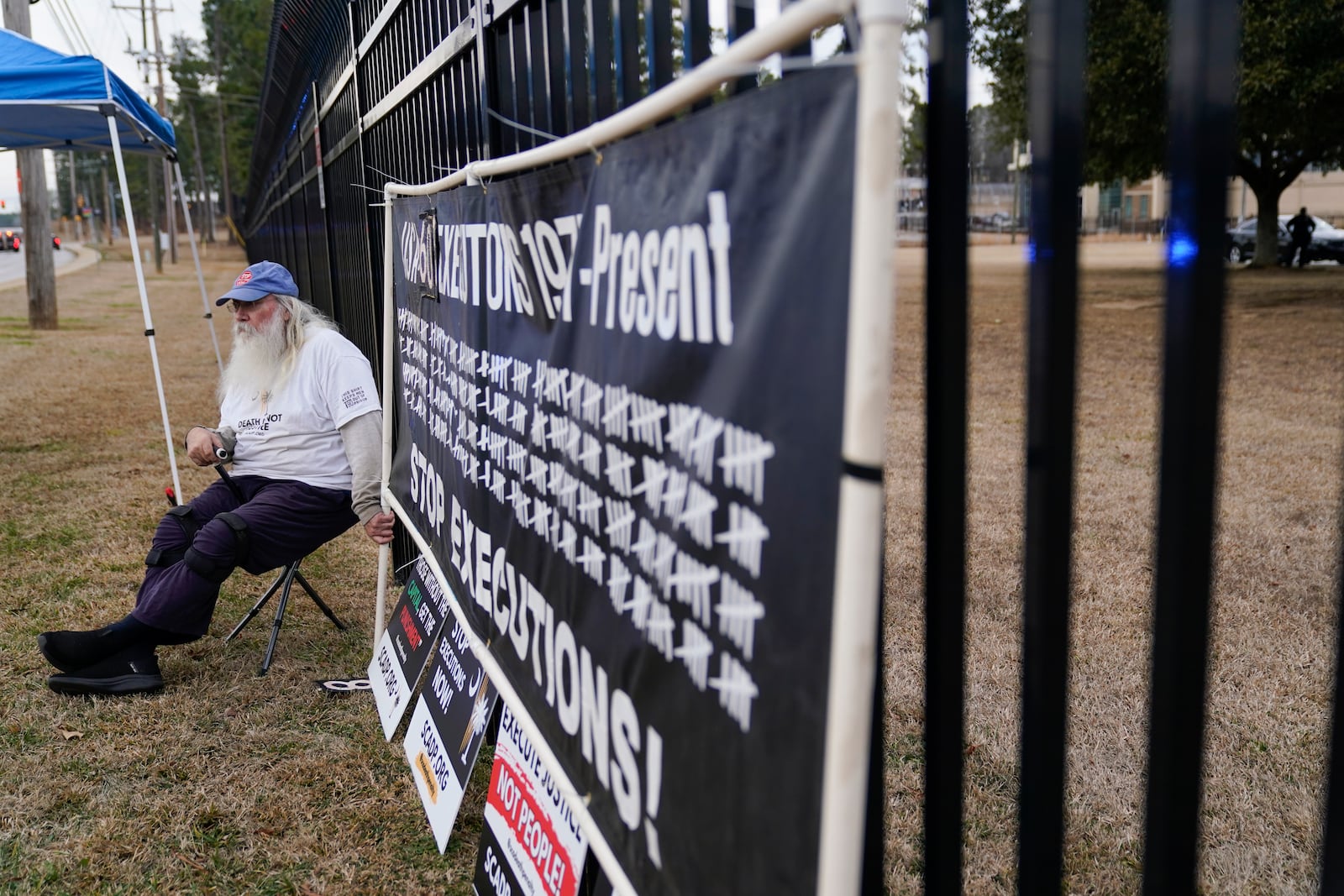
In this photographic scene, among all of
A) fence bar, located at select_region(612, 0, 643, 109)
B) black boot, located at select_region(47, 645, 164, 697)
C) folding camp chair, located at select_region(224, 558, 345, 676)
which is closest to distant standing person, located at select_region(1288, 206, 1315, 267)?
folding camp chair, located at select_region(224, 558, 345, 676)

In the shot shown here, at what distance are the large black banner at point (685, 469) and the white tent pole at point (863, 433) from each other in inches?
1.1

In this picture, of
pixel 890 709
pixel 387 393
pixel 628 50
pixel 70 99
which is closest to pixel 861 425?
pixel 628 50

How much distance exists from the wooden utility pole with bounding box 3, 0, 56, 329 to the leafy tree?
49.7ft

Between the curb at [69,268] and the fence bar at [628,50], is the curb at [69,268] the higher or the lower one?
the lower one

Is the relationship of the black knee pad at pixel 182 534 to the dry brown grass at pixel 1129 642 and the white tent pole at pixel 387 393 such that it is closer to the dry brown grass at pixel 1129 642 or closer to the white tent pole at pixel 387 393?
→ the white tent pole at pixel 387 393

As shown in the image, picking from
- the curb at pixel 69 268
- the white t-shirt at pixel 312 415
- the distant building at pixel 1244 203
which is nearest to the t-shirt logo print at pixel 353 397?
the white t-shirt at pixel 312 415

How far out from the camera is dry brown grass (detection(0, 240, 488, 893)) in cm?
291

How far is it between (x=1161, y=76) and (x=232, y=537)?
54.1 ft

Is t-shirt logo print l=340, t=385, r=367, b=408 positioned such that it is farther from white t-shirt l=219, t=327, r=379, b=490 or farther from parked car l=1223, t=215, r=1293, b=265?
parked car l=1223, t=215, r=1293, b=265

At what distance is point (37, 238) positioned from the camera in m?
17.9

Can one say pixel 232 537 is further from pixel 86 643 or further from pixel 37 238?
pixel 37 238

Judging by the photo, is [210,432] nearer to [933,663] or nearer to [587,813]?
[587,813]

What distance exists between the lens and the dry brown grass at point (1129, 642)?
9.04 feet

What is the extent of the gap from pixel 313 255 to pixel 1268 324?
11272mm
